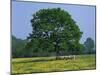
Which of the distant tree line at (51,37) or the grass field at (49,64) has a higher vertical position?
the distant tree line at (51,37)

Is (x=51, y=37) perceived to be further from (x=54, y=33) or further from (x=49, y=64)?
(x=49, y=64)

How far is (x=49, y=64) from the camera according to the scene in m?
2.31

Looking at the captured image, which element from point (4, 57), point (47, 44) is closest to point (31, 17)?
point (47, 44)

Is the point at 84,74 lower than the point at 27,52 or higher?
lower

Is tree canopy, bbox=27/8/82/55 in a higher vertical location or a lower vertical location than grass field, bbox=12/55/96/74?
higher

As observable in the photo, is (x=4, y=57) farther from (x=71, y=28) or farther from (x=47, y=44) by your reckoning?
(x=71, y=28)

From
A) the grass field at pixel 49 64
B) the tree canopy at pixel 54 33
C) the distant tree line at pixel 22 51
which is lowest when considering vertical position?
the grass field at pixel 49 64

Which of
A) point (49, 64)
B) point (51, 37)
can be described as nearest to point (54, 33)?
point (51, 37)

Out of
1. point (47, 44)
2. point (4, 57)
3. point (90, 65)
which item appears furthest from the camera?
point (90, 65)

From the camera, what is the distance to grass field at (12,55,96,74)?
7.26 ft

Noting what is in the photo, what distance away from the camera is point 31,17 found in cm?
226

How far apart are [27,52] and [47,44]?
0.74 ft

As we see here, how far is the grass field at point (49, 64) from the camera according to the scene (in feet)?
7.26

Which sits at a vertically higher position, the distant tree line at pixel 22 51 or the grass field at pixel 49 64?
the distant tree line at pixel 22 51
